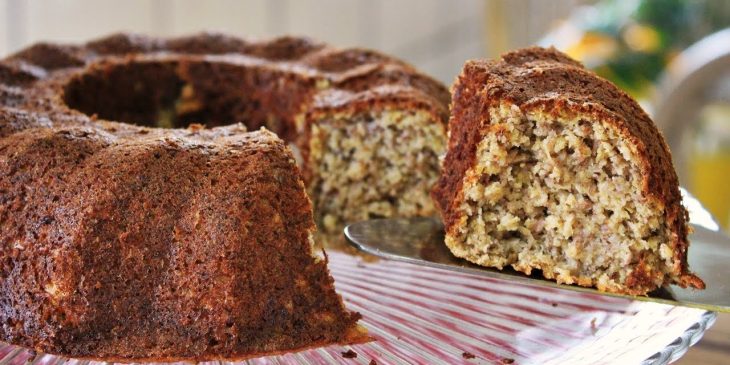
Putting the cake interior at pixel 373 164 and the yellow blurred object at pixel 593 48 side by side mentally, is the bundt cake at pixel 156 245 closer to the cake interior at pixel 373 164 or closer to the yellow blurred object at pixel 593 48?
the cake interior at pixel 373 164

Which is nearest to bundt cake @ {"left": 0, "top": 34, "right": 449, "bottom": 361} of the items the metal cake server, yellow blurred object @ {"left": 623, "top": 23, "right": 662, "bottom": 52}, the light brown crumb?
the light brown crumb

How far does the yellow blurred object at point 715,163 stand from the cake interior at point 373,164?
2.94 m

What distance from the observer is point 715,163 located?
567 cm

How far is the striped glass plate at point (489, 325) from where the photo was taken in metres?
2.04

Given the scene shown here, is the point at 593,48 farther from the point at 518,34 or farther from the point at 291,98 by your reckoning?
the point at 518,34

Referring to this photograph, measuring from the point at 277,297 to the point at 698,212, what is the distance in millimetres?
1287

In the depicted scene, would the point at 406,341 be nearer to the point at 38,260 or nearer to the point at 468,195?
the point at 468,195

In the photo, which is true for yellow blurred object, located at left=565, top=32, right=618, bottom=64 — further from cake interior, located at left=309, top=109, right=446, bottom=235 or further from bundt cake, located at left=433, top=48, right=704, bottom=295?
bundt cake, located at left=433, top=48, right=704, bottom=295

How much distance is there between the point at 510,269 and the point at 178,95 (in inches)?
65.7

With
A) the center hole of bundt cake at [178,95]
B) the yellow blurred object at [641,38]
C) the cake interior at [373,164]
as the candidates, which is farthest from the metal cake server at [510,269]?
the yellow blurred object at [641,38]

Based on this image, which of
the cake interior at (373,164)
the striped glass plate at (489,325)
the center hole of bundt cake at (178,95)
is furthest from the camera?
the center hole of bundt cake at (178,95)

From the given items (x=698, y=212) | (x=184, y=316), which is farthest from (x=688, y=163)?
(x=184, y=316)

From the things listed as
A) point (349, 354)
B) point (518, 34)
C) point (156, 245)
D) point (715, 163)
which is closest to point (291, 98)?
point (156, 245)

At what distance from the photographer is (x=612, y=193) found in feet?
7.05
